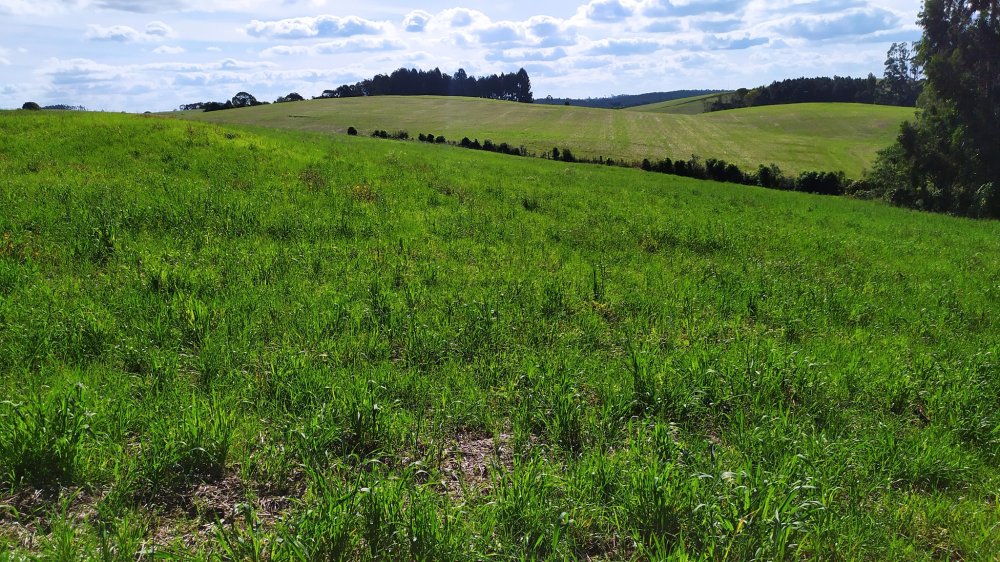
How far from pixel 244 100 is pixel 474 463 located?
137 metres

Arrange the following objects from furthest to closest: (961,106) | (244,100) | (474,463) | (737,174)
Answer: (244,100) → (737,174) → (961,106) → (474,463)

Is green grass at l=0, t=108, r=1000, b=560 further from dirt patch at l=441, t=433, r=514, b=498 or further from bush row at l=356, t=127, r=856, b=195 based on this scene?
bush row at l=356, t=127, r=856, b=195

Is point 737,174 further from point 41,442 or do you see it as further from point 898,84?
point 898,84

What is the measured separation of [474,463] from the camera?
418 cm

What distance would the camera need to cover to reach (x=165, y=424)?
12.9ft

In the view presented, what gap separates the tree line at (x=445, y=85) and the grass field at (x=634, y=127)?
55382mm

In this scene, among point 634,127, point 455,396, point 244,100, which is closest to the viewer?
point 455,396

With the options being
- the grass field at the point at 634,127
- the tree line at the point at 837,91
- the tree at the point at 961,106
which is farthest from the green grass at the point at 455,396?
the tree line at the point at 837,91

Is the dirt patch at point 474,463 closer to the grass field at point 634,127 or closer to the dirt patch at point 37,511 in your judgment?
the dirt patch at point 37,511

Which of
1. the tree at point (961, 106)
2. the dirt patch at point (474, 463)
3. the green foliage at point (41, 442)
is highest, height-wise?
the tree at point (961, 106)

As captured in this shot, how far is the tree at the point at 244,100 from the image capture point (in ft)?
382

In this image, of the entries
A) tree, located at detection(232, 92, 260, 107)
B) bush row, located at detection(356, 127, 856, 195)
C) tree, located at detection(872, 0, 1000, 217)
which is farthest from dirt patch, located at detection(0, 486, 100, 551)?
tree, located at detection(232, 92, 260, 107)

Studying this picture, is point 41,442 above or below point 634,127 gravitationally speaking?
below

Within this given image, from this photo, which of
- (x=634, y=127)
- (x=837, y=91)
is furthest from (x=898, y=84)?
(x=634, y=127)
